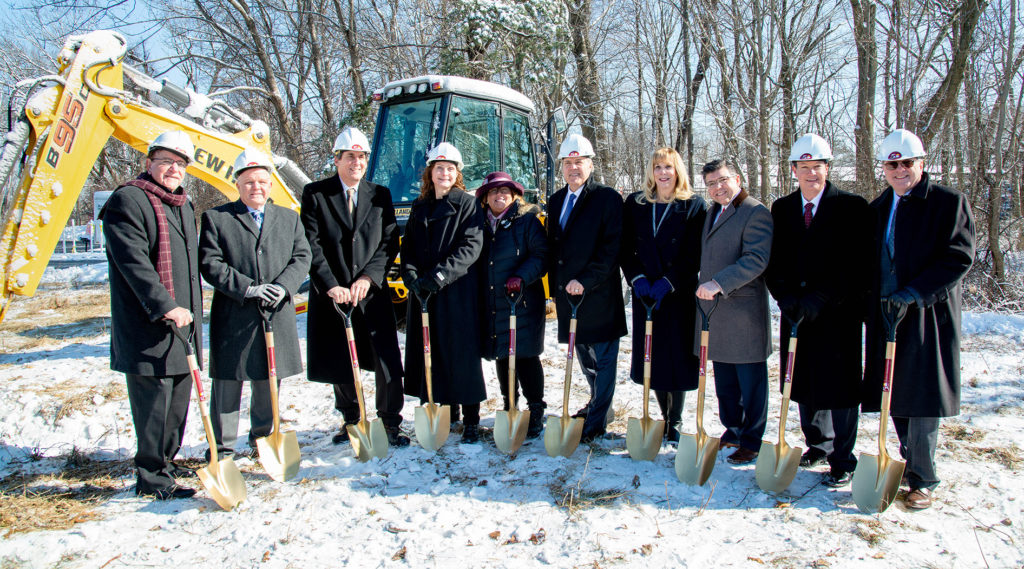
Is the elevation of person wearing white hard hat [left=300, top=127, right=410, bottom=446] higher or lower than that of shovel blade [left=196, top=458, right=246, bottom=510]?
higher

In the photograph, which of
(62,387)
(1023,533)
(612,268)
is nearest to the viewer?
(1023,533)

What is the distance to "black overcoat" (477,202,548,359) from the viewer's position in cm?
409

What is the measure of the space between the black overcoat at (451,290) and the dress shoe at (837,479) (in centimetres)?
216

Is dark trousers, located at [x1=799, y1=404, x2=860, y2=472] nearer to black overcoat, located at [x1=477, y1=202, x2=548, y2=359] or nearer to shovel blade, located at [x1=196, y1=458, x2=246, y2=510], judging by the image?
black overcoat, located at [x1=477, y1=202, x2=548, y2=359]

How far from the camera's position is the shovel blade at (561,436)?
3.86 m

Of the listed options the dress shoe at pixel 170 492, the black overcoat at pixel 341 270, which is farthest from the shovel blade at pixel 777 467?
the dress shoe at pixel 170 492

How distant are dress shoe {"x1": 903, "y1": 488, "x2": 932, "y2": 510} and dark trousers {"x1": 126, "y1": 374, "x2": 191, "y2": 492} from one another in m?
4.05

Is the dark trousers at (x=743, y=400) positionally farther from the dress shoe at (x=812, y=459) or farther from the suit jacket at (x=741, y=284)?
the dress shoe at (x=812, y=459)

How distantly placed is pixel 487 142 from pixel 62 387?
4.82 m

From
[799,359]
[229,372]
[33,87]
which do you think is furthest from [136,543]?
[33,87]

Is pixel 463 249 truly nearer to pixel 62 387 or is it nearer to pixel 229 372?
pixel 229 372

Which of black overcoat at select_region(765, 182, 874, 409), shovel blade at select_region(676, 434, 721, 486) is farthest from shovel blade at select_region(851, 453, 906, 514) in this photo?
shovel blade at select_region(676, 434, 721, 486)

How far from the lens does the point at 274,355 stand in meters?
3.74

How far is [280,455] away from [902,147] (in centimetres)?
390
